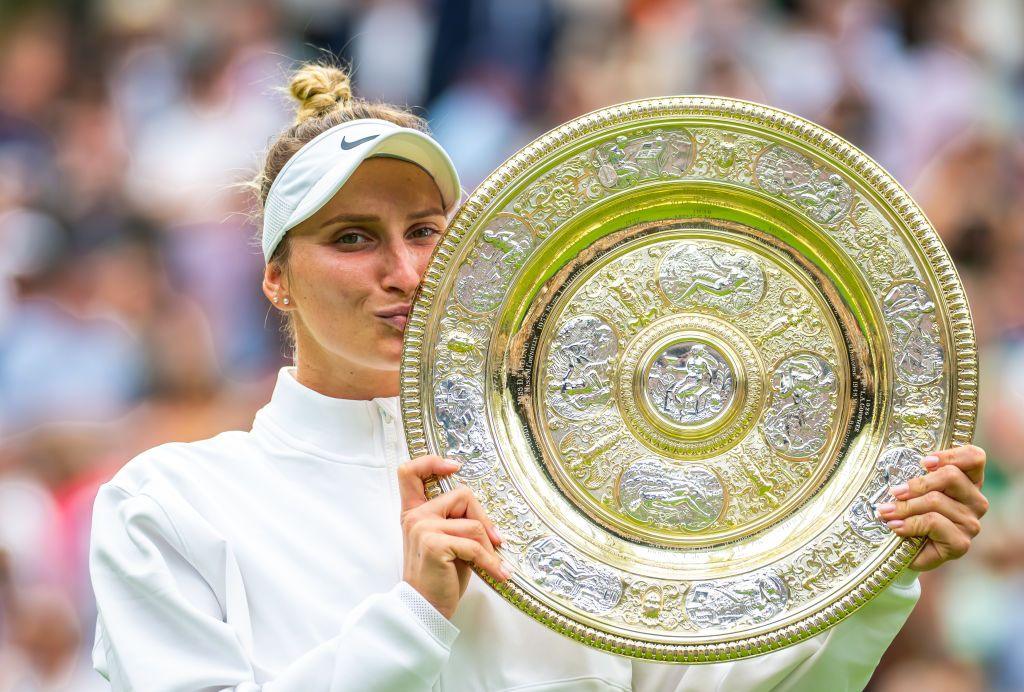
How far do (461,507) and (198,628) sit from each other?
0.49 m

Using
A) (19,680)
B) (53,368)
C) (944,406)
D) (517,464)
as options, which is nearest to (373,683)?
(517,464)

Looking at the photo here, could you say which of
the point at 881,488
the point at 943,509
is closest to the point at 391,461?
the point at 881,488

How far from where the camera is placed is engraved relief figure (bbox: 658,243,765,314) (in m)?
2.27

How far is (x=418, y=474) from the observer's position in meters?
2.10

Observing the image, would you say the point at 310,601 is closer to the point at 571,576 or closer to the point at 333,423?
the point at 333,423

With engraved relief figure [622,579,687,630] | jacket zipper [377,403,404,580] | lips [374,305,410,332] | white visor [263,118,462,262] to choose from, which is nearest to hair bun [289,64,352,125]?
white visor [263,118,462,262]

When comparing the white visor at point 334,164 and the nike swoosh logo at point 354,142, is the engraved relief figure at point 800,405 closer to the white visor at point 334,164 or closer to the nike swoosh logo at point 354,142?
the white visor at point 334,164

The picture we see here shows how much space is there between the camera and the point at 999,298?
17.1 ft

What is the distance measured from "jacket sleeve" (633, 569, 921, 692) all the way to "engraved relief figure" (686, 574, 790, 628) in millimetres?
149

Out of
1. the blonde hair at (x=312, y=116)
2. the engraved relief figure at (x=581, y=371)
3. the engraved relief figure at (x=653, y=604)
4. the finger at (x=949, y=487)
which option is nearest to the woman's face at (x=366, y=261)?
the blonde hair at (x=312, y=116)

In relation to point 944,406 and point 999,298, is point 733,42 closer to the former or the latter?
point 999,298

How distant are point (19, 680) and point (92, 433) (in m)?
1.00

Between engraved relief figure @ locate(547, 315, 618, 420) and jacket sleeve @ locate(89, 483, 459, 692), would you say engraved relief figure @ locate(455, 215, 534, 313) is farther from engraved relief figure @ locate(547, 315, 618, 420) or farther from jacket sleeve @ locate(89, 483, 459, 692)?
jacket sleeve @ locate(89, 483, 459, 692)

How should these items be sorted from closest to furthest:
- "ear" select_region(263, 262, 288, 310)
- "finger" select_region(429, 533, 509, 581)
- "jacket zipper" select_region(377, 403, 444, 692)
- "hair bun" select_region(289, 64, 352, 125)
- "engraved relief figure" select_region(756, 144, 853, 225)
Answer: "finger" select_region(429, 533, 509, 581), "engraved relief figure" select_region(756, 144, 853, 225), "jacket zipper" select_region(377, 403, 444, 692), "ear" select_region(263, 262, 288, 310), "hair bun" select_region(289, 64, 352, 125)
